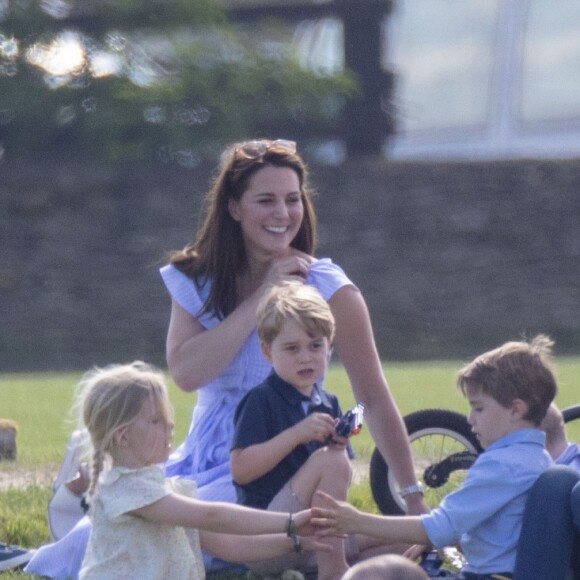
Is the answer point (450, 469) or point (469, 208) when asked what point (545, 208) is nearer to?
point (469, 208)

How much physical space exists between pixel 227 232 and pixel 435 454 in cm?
108

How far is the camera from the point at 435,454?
16.6 feet

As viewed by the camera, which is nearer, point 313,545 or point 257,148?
point 313,545

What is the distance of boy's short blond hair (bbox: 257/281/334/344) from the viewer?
401cm

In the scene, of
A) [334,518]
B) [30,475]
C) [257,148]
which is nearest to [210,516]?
[334,518]

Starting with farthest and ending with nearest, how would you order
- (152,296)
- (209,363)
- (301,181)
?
1. (152,296)
2. (301,181)
3. (209,363)

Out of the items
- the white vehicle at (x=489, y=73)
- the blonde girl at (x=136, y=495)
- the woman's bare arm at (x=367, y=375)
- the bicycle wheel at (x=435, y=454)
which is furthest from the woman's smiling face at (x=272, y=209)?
the white vehicle at (x=489, y=73)

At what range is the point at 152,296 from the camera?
21359 mm

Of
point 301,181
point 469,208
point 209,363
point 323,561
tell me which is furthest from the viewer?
point 469,208

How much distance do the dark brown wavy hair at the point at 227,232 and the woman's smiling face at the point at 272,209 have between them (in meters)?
0.04

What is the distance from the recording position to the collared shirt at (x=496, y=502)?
11.9ft

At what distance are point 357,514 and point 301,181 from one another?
1365mm

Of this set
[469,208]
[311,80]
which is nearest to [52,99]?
[311,80]

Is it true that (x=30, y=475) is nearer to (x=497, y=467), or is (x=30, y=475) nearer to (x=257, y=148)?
(x=257, y=148)
